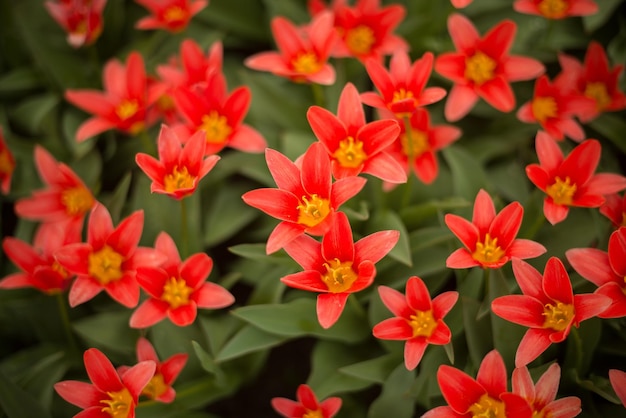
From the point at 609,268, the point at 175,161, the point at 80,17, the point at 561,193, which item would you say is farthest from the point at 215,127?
the point at 609,268

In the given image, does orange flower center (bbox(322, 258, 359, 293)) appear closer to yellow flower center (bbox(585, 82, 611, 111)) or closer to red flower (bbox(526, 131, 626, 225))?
red flower (bbox(526, 131, 626, 225))

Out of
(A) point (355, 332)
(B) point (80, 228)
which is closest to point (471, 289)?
(A) point (355, 332)

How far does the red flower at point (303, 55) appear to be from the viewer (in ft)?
4.59

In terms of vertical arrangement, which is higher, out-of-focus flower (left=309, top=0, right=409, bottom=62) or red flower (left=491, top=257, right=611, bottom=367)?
out-of-focus flower (left=309, top=0, right=409, bottom=62)

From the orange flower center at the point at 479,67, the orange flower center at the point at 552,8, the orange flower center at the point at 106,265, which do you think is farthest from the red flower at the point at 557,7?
the orange flower center at the point at 106,265

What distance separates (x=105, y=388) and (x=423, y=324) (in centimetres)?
58

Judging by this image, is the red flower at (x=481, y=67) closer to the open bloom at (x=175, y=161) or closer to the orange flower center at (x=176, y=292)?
the open bloom at (x=175, y=161)

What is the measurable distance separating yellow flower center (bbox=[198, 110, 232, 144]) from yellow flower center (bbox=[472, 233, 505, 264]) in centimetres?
57

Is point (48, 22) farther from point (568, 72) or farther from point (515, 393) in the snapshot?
point (515, 393)

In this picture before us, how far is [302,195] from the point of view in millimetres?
1161

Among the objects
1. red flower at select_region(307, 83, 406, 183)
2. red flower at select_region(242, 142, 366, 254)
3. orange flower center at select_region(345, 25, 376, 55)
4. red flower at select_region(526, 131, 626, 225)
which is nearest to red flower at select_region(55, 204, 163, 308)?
red flower at select_region(242, 142, 366, 254)

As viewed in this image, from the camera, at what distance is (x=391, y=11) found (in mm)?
1521

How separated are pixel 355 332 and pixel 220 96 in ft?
1.92

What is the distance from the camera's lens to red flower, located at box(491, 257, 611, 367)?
110 centimetres
